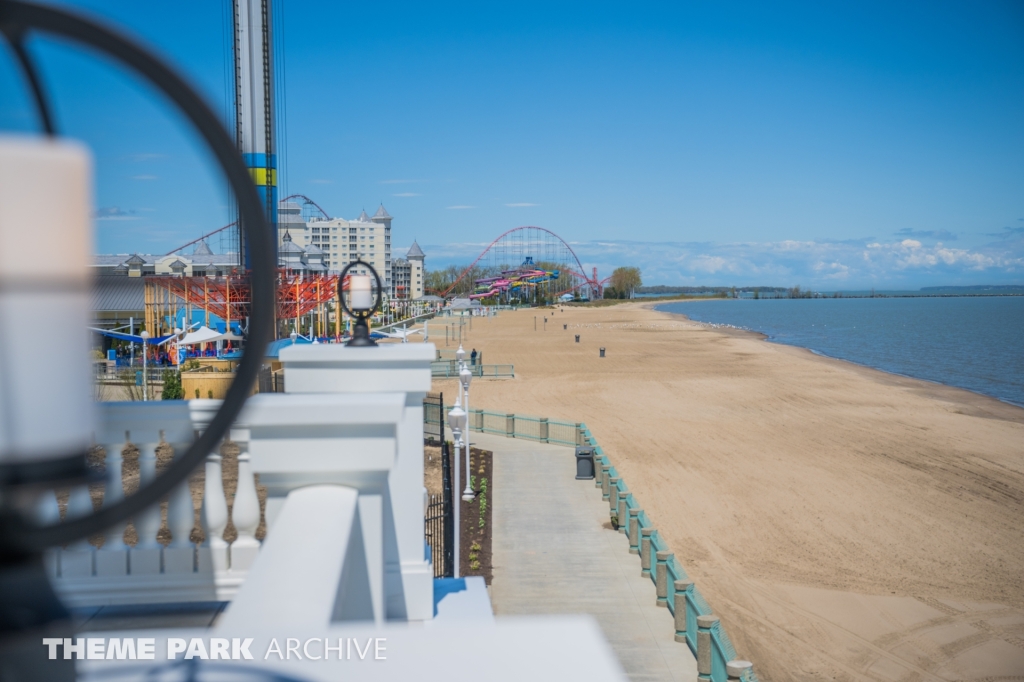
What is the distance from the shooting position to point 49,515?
131 centimetres

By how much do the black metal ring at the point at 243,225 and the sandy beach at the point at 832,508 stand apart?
888 centimetres

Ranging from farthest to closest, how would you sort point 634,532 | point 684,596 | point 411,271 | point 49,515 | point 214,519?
point 411,271 < point 634,532 < point 684,596 < point 214,519 < point 49,515

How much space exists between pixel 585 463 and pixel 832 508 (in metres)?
4.90

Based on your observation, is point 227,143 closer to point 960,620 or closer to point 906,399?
point 960,620

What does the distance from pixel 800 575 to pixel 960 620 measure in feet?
6.79

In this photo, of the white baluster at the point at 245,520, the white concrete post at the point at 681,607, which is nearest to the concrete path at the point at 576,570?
the white concrete post at the point at 681,607

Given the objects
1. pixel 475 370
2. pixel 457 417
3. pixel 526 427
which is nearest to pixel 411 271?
pixel 475 370

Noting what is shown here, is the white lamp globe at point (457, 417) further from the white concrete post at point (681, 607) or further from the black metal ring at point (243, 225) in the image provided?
the black metal ring at point (243, 225)

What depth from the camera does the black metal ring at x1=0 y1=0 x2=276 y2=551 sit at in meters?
0.72

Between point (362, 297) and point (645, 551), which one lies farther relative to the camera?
point (645, 551)

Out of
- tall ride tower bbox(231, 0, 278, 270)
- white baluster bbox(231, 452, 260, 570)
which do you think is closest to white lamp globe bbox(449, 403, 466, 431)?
white baluster bbox(231, 452, 260, 570)

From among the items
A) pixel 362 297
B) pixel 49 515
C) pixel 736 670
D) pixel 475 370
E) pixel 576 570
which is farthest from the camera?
pixel 475 370

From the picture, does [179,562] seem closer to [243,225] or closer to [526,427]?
[243,225]

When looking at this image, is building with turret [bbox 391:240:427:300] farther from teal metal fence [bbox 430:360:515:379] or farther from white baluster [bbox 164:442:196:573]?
white baluster [bbox 164:442:196:573]
